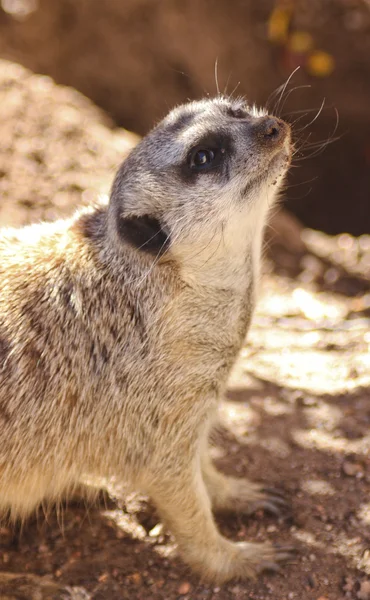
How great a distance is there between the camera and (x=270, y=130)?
2359 millimetres

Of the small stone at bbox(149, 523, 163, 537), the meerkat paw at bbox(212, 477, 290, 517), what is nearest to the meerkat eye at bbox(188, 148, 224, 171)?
the meerkat paw at bbox(212, 477, 290, 517)

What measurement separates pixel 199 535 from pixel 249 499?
410 mm

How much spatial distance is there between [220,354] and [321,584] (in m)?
0.93

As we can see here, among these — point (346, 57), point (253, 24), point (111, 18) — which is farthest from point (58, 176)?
point (346, 57)

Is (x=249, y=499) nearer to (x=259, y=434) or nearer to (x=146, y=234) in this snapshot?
(x=259, y=434)

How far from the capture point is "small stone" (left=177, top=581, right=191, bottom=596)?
2621 millimetres

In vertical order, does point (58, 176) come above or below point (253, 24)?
below

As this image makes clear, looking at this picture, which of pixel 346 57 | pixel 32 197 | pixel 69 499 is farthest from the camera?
pixel 346 57

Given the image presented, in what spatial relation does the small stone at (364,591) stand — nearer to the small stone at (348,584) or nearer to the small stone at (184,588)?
the small stone at (348,584)

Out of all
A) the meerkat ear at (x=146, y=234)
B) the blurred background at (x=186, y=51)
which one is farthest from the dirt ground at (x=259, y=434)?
the meerkat ear at (x=146, y=234)

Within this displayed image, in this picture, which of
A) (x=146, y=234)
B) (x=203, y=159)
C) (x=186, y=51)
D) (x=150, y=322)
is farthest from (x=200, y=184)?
(x=186, y=51)

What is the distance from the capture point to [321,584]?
253cm

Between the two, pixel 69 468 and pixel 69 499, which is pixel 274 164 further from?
pixel 69 499

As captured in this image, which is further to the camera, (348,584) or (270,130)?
(348,584)
